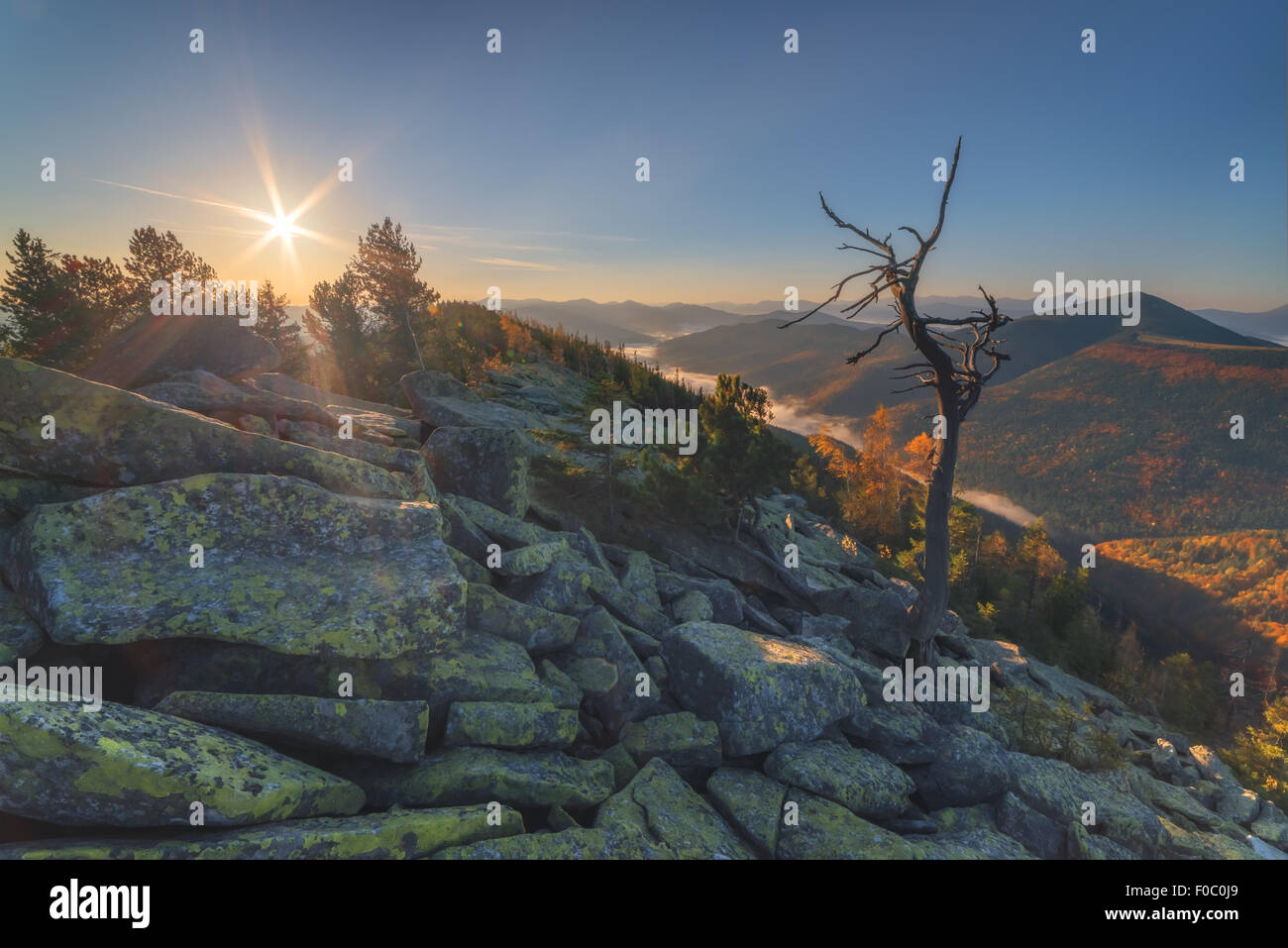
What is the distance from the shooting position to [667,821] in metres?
7.22

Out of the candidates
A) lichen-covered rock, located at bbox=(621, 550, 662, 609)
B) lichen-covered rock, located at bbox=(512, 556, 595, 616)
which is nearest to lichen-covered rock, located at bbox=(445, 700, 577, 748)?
lichen-covered rock, located at bbox=(512, 556, 595, 616)

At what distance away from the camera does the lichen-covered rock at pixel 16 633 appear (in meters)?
6.27

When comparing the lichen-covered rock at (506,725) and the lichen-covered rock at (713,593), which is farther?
the lichen-covered rock at (713,593)

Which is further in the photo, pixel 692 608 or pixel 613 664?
pixel 692 608

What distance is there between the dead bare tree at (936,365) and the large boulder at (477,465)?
8.56 meters

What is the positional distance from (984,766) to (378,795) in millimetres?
9812

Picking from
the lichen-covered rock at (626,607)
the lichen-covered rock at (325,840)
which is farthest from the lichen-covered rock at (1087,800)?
the lichen-covered rock at (325,840)

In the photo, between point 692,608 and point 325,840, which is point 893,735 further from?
point 325,840

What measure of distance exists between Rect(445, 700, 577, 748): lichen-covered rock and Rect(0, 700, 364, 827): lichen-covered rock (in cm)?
194

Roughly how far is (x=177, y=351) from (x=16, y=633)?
11162 mm

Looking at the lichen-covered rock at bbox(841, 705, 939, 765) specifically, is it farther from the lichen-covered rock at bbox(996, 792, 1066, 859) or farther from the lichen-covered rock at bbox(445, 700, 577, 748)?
the lichen-covered rock at bbox(445, 700, 577, 748)

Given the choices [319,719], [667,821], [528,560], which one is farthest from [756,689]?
[319,719]

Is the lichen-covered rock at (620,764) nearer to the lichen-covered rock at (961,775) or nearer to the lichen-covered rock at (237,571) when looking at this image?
the lichen-covered rock at (237,571)

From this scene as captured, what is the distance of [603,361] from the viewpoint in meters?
70.2
